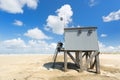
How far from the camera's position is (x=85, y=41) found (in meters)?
16.0

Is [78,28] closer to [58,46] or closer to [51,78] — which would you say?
[58,46]

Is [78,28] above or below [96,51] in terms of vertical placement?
above

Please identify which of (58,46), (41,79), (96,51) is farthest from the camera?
(58,46)

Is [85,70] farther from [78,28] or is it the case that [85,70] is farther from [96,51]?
[78,28]

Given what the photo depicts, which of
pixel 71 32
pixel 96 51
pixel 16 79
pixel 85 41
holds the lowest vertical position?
pixel 16 79

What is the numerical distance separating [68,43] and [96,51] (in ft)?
10.1

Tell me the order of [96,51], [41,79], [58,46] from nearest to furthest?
[41,79], [96,51], [58,46]

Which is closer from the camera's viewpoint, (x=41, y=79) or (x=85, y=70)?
(x=41, y=79)

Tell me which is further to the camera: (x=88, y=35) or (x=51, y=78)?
Result: (x=88, y=35)

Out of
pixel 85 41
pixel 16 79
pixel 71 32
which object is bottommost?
pixel 16 79

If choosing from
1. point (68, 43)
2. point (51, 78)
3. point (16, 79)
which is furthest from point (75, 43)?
point (16, 79)

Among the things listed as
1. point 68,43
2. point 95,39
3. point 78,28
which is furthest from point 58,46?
point 95,39

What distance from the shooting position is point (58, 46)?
17547 mm

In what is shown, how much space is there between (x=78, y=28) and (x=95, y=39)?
2151 millimetres
